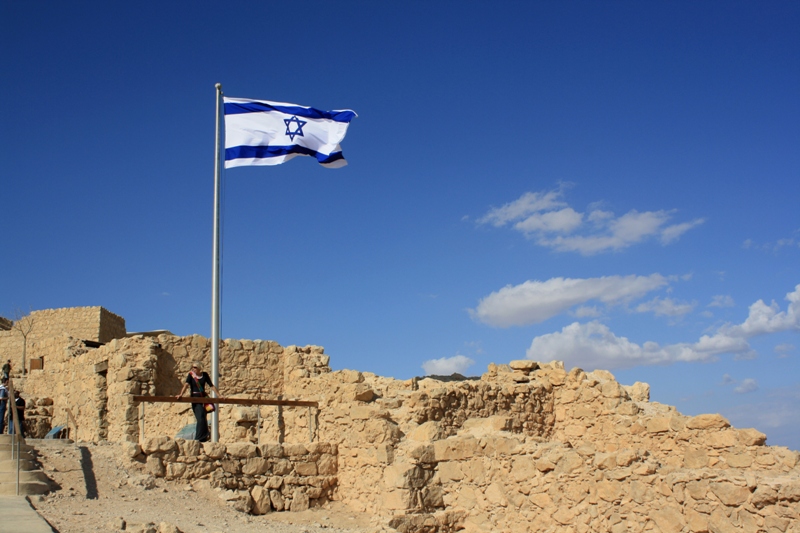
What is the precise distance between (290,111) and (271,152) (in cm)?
97

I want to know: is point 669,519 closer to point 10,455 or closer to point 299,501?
point 299,501

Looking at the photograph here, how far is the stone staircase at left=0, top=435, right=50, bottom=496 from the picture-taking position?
883 centimetres

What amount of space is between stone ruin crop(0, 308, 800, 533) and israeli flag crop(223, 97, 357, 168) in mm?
3838

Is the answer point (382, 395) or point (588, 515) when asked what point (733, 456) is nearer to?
point (588, 515)

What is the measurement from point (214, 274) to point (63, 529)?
6.42m

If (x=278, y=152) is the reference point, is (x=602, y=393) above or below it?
below

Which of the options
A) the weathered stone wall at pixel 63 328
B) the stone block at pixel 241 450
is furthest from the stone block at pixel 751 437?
the weathered stone wall at pixel 63 328

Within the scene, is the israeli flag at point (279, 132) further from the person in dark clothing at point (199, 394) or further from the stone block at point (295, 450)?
the stone block at point (295, 450)

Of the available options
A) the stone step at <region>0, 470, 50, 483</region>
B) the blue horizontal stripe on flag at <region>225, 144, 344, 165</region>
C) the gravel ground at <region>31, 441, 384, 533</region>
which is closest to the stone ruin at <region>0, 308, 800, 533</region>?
the gravel ground at <region>31, 441, 384, 533</region>

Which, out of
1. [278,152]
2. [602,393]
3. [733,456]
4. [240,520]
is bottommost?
[240,520]

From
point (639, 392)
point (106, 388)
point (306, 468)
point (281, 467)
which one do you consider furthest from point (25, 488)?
point (639, 392)

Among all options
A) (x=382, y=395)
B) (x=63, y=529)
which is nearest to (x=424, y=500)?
(x=382, y=395)

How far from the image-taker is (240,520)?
10.3 meters

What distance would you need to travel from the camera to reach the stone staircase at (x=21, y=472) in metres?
8.83
